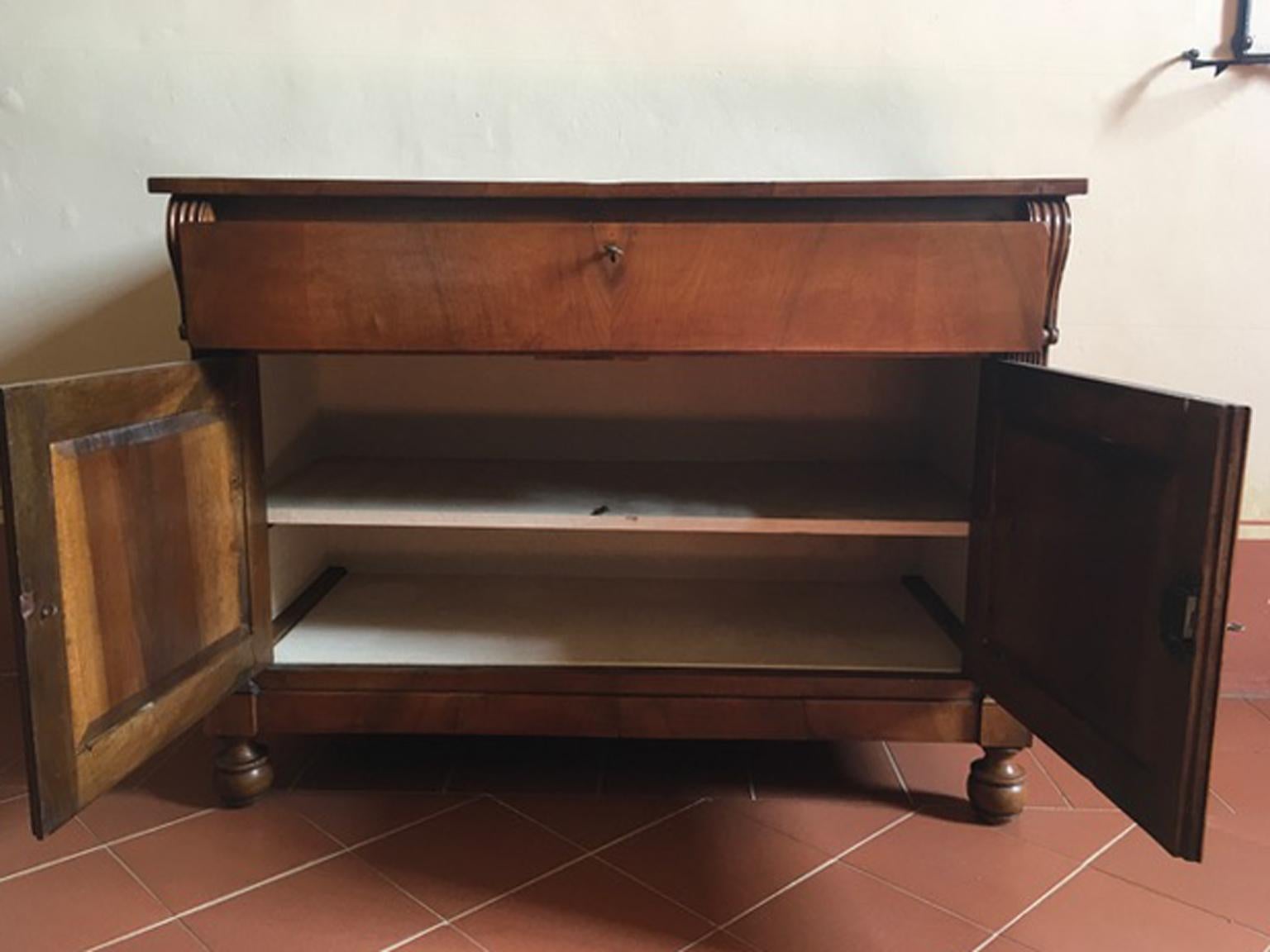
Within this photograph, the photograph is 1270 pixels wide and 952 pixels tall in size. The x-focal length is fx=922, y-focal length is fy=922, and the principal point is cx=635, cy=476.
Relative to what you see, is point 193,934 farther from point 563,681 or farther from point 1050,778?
point 1050,778

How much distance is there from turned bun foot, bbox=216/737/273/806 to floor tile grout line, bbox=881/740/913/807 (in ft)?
2.80

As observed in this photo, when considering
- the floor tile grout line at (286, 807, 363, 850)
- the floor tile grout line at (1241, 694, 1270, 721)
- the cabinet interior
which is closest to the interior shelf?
the cabinet interior

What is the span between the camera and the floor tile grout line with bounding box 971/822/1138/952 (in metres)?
0.97

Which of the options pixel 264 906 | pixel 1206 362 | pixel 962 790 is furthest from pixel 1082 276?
pixel 264 906

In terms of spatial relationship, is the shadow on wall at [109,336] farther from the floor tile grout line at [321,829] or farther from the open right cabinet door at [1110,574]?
the open right cabinet door at [1110,574]

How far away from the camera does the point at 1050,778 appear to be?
1318 mm

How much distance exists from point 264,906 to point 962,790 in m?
0.90

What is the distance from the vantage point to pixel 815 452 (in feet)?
5.35

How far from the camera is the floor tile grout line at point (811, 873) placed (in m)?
0.99

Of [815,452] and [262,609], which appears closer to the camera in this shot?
[262,609]

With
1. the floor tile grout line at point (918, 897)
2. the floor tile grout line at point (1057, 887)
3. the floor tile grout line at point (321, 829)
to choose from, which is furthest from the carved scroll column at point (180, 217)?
the floor tile grout line at point (1057, 887)

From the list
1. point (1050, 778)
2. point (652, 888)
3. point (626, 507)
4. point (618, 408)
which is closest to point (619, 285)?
point (626, 507)

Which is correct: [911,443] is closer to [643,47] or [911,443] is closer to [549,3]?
[643,47]

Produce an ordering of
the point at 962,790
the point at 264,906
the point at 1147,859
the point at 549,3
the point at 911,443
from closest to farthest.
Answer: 1. the point at 264,906
2. the point at 1147,859
3. the point at 962,790
4. the point at 549,3
5. the point at 911,443
